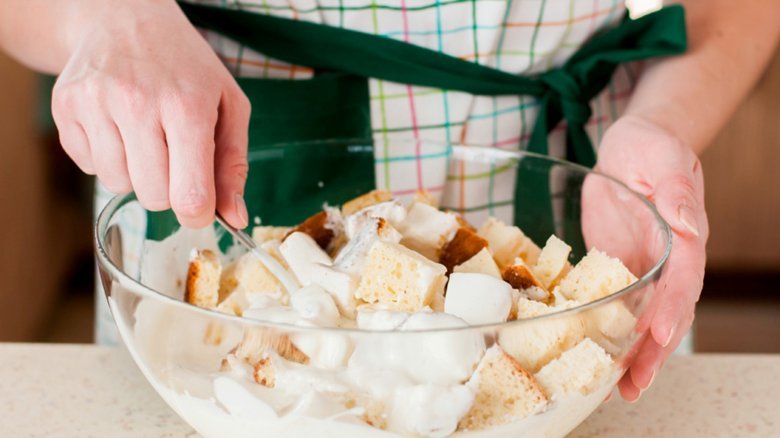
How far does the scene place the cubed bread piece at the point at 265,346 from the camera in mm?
666

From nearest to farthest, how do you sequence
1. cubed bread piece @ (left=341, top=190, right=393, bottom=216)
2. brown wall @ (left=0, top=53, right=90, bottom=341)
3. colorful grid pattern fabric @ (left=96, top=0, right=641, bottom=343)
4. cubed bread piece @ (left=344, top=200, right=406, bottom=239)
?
1. cubed bread piece @ (left=344, top=200, right=406, bottom=239)
2. cubed bread piece @ (left=341, top=190, right=393, bottom=216)
3. colorful grid pattern fabric @ (left=96, top=0, right=641, bottom=343)
4. brown wall @ (left=0, top=53, right=90, bottom=341)

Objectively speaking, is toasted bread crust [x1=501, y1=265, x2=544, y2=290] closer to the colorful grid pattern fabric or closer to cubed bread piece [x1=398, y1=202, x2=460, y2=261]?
cubed bread piece [x1=398, y1=202, x2=460, y2=261]

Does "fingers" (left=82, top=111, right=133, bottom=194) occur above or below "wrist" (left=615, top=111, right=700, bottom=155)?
above

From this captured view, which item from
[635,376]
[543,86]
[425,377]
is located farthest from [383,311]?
[543,86]

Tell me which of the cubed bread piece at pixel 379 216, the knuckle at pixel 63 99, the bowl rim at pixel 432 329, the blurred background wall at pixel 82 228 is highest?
the knuckle at pixel 63 99

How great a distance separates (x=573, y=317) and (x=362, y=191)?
55 cm

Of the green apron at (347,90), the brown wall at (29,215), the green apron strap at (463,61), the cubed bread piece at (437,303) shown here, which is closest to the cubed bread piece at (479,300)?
the cubed bread piece at (437,303)

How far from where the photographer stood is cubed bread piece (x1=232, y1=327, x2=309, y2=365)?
67 centimetres

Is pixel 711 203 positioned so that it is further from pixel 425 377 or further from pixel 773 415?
pixel 425 377

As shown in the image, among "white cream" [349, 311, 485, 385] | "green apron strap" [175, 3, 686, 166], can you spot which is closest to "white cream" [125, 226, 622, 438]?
"white cream" [349, 311, 485, 385]

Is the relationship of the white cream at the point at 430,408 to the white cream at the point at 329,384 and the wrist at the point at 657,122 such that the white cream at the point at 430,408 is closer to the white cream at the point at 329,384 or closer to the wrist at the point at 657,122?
the white cream at the point at 329,384

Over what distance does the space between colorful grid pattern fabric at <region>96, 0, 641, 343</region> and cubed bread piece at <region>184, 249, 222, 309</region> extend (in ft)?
1.07

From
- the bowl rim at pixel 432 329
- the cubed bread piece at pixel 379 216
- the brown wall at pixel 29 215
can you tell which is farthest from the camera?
the brown wall at pixel 29 215

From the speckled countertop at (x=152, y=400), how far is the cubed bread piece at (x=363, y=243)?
0.80 feet
